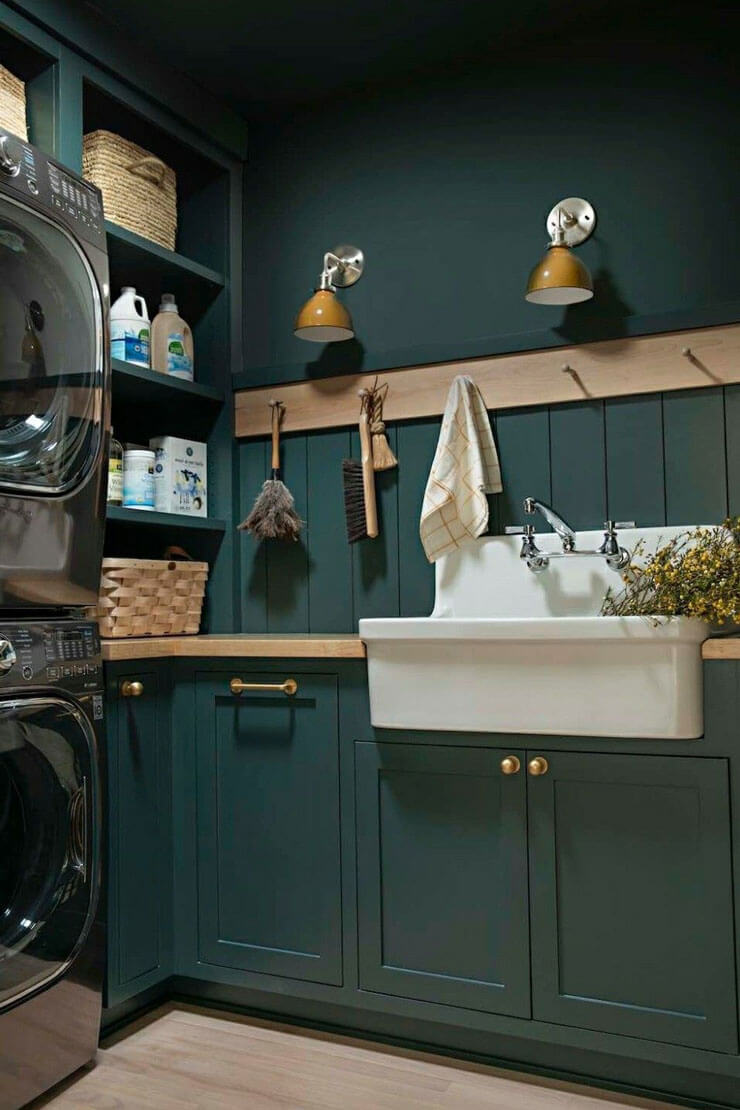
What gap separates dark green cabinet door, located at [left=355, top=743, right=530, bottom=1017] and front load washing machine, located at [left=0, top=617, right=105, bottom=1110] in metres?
0.57

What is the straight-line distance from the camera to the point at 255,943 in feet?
7.49

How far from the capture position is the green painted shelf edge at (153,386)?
8.22ft

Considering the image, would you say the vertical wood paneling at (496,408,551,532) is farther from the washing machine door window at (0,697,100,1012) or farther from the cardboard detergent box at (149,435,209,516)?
the washing machine door window at (0,697,100,1012)

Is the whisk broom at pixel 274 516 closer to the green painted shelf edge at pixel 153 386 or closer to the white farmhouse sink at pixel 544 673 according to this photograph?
the green painted shelf edge at pixel 153 386

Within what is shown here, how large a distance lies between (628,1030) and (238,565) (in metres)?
1.59

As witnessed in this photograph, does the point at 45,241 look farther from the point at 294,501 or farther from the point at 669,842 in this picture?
the point at 669,842

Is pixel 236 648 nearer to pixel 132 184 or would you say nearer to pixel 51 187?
pixel 51 187

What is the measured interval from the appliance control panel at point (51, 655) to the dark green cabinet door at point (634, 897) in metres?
0.90

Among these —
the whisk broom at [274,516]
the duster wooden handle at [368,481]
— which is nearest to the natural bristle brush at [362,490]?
the duster wooden handle at [368,481]

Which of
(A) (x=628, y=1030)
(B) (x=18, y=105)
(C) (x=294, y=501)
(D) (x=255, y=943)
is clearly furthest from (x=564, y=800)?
(B) (x=18, y=105)

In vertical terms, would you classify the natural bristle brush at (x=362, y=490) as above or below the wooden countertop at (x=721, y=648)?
above

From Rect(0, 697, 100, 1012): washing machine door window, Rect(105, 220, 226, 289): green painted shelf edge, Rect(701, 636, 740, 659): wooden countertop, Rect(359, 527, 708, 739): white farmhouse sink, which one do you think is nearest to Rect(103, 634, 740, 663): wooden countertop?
Rect(359, 527, 708, 739): white farmhouse sink

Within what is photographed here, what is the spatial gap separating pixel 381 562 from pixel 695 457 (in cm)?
85

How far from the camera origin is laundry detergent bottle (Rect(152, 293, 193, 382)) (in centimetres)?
273
